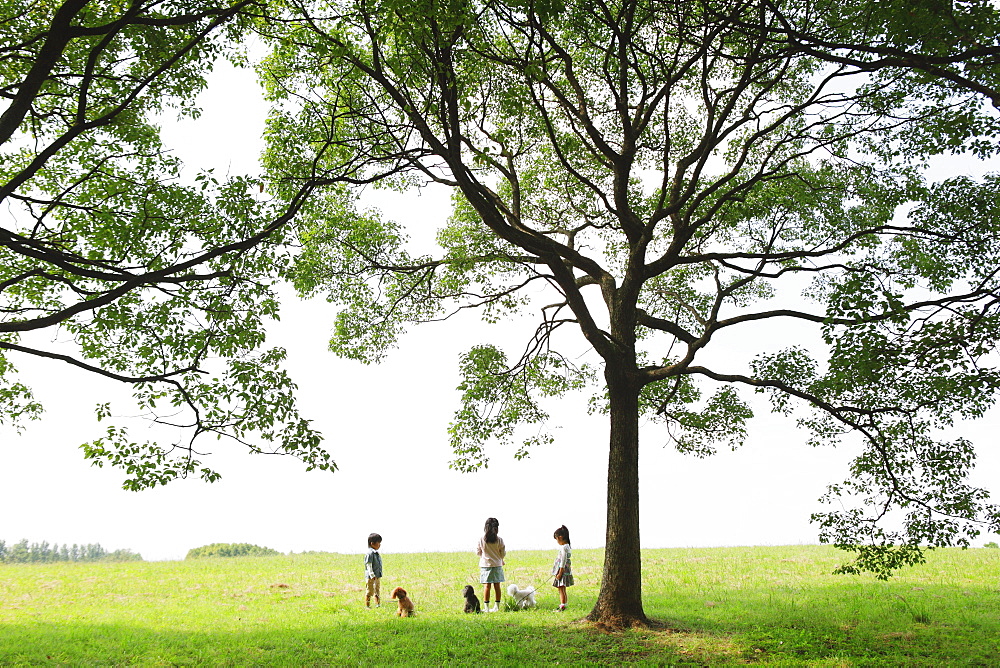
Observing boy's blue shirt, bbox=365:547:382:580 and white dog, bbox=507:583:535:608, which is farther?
boy's blue shirt, bbox=365:547:382:580

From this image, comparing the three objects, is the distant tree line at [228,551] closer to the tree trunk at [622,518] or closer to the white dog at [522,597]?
the white dog at [522,597]

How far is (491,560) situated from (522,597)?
1033 mm

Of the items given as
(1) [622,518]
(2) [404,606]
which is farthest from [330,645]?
(1) [622,518]

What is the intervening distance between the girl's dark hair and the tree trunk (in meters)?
3.07

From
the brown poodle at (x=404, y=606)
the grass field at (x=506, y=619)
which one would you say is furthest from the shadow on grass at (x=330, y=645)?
the brown poodle at (x=404, y=606)

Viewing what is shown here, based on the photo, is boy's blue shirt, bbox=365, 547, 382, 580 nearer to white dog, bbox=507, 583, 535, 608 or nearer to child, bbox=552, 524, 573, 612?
white dog, bbox=507, 583, 535, 608

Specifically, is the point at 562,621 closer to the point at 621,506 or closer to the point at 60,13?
the point at 621,506

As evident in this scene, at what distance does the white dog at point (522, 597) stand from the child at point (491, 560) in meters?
0.34

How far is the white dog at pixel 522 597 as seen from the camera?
15.0 m

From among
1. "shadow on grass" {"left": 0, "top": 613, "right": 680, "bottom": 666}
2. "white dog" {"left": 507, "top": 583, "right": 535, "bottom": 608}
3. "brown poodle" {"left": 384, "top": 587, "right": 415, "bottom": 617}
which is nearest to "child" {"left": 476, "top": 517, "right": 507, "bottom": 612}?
"white dog" {"left": 507, "top": 583, "right": 535, "bottom": 608}

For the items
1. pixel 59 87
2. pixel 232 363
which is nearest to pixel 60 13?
pixel 59 87

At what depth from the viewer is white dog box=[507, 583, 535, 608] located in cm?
1497

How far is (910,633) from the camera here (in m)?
11.4

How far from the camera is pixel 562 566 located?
1461 cm
